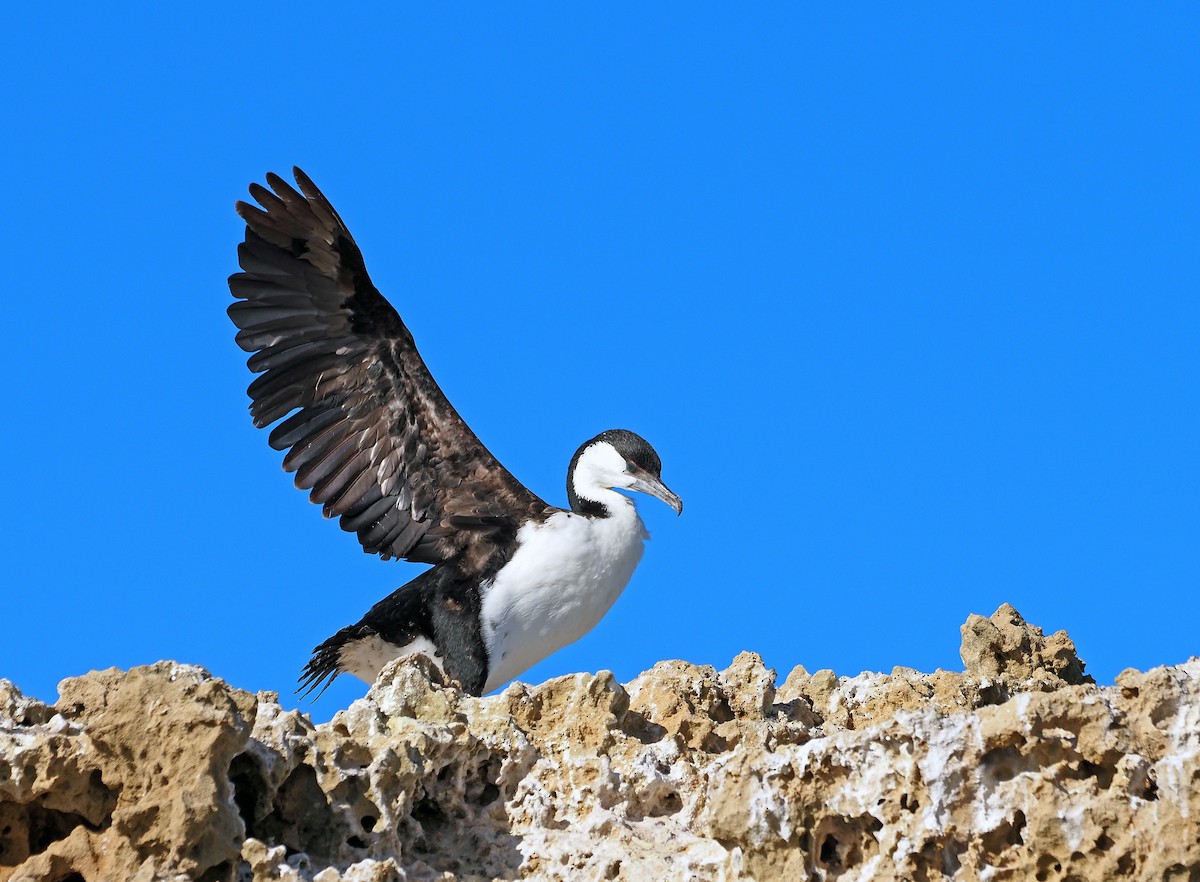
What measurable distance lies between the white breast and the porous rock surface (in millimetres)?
4444

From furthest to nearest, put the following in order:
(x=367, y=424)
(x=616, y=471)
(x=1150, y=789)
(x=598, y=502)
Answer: (x=616, y=471)
(x=598, y=502)
(x=367, y=424)
(x=1150, y=789)

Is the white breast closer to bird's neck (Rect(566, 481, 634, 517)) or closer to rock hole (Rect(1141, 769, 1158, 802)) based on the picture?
bird's neck (Rect(566, 481, 634, 517))

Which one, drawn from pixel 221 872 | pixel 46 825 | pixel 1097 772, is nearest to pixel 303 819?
pixel 221 872

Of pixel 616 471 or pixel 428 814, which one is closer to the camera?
pixel 428 814

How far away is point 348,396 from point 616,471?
2149 millimetres

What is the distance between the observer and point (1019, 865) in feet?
20.7

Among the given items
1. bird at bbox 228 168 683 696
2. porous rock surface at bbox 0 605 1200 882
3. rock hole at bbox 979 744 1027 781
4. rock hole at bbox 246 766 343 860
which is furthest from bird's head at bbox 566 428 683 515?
rock hole at bbox 979 744 1027 781

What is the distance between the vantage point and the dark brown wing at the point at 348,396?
12516mm

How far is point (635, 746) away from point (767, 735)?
0.62 m

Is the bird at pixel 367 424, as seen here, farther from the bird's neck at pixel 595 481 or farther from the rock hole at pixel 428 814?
the rock hole at pixel 428 814

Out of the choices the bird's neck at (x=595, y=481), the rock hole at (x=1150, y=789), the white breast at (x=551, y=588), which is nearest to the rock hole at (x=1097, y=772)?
the rock hole at (x=1150, y=789)

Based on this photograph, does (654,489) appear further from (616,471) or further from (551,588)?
(551,588)

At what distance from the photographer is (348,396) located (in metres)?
12.6

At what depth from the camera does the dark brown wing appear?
12.5 m
